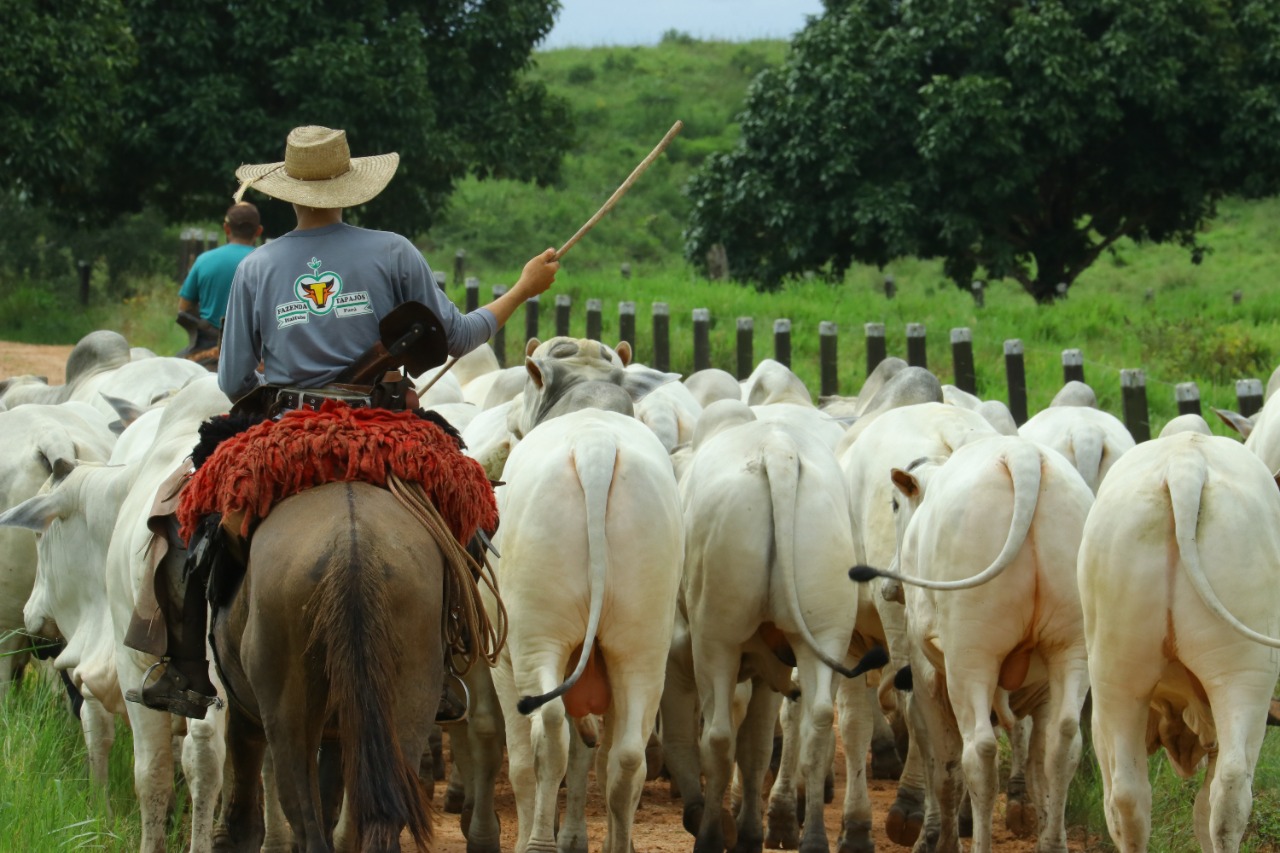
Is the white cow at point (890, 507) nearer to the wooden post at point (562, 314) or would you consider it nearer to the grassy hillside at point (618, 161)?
the wooden post at point (562, 314)

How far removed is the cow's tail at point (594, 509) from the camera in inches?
236

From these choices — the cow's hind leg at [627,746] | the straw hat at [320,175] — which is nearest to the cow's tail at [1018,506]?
the cow's hind leg at [627,746]

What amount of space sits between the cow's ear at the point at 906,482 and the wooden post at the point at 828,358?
22.6 ft

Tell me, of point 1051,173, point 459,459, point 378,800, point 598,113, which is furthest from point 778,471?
point 598,113

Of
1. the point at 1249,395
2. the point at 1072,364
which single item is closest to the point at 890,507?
the point at 1249,395

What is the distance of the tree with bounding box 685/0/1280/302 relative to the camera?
19.4 meters

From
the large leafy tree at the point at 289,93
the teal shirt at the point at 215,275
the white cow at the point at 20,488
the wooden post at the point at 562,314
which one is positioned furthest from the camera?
the large leafy tree at the point at 289,93

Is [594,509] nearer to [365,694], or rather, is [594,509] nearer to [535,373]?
[535,373]

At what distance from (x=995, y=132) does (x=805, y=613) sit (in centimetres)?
1362

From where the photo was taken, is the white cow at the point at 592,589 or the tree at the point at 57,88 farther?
the tree at the point at 57,88

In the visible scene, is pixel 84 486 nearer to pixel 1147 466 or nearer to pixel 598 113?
pixel 1147 466

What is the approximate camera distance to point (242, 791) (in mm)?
5703

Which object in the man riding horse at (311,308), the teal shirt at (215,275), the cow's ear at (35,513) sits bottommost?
the cow's ear at (35,513)

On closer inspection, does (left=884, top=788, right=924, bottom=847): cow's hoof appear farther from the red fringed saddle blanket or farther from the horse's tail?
the horse's tail
